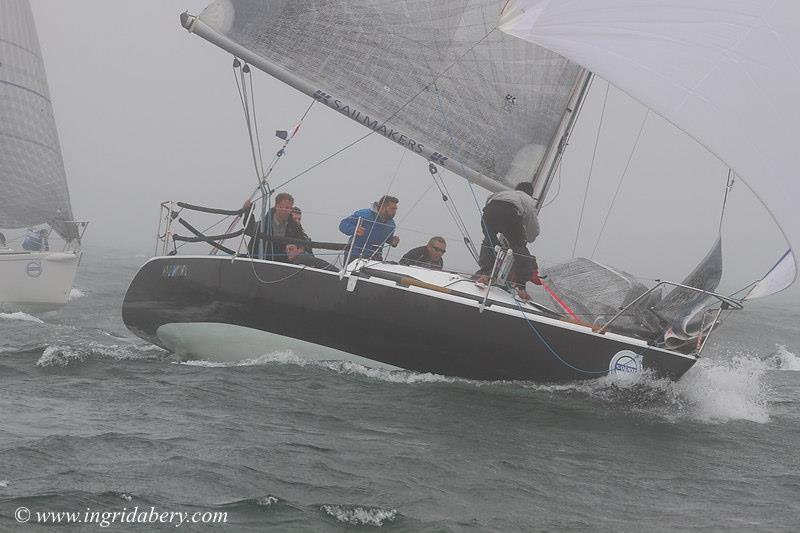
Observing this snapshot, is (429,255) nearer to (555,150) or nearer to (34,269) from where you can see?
(555,150)

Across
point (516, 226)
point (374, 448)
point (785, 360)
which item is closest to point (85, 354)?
point (374, 448)

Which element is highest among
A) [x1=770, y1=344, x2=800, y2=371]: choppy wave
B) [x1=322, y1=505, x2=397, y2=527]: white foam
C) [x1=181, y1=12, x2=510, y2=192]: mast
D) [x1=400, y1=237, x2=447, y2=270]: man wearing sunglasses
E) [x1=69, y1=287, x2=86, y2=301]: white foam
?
[x1=181, y1=12, x2=510, y2=192]: mast

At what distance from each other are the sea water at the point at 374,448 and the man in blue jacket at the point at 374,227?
1387mm

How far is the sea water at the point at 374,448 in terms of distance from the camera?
5.21 m

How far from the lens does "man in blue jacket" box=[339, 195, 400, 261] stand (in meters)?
9.75

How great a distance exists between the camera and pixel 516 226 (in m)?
9.16

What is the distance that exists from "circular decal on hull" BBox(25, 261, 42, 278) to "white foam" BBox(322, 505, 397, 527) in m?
13.9

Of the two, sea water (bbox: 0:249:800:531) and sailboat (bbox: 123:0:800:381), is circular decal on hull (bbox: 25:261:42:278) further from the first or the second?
sailboat (bbox: 123:0:800:381)

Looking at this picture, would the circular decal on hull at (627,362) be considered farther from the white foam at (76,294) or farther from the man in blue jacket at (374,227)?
the white foam at (76,294)

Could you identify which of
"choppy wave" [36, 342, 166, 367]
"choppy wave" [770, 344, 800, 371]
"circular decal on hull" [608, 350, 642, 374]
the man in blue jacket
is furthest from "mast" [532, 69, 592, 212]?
"choppy wave" [770, 344, 800, 371]

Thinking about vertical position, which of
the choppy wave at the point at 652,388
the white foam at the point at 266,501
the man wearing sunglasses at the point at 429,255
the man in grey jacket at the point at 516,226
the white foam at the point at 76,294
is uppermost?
the man in grey jacket at the point at 516,226

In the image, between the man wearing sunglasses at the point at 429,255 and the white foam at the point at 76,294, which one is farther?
the white foam at the point at 76,294

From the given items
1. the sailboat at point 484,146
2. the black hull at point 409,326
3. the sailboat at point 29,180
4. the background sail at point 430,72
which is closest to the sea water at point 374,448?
the black hull at point 409,326

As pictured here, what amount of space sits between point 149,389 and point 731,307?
508 centimetres
